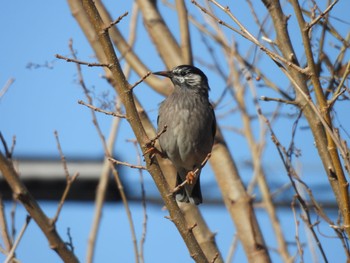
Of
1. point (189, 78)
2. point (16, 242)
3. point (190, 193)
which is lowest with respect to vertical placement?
point (16, 242)

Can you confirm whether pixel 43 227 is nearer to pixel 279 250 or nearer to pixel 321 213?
pixel 321 213

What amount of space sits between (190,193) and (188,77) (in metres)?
0.87

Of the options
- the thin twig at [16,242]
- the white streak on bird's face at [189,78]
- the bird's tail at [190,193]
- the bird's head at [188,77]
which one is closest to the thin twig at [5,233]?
the thin twig at [16,242]

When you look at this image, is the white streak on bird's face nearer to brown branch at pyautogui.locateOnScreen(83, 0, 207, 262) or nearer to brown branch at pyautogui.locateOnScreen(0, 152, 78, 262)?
brown branch at pyautogui.locateOnScreen(0, 152, 78, 262)

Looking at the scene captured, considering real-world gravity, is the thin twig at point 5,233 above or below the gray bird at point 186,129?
below

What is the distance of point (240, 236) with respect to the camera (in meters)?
4.48

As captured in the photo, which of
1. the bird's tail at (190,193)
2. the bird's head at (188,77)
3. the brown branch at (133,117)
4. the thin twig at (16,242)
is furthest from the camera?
the bird's head at (188,77)

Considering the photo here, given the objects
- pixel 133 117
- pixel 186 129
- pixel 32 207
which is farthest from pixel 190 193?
pixel 133 117

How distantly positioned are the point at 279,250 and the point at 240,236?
2.23 feet

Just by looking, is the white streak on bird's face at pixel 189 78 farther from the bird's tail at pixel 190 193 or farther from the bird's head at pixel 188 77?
the bird's tail at pixel 190 193

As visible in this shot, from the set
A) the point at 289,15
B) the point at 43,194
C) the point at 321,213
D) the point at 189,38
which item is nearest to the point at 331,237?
the point at 321,213

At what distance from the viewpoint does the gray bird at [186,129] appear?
486 cm

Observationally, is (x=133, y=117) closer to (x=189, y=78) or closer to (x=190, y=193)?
(x=190, y=193)

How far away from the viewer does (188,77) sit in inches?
201
